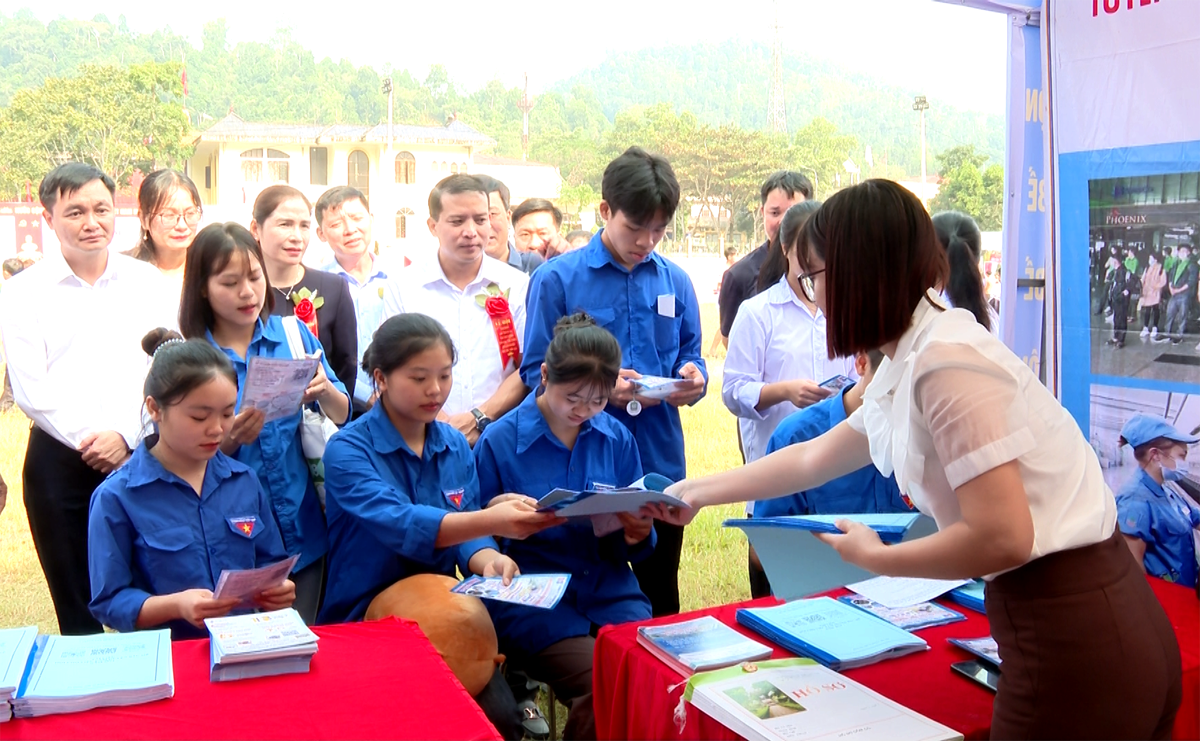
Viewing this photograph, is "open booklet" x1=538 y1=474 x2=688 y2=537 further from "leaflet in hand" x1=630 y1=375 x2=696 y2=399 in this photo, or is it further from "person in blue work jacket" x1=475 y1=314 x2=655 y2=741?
"leaflet in hand" x1=630 y1=375 x2=696 y2=399

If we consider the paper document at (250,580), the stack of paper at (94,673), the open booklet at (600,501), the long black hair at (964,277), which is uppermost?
the long black hair at (964,277)

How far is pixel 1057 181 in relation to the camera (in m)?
3.51

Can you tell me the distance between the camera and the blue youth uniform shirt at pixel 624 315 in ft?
11.6

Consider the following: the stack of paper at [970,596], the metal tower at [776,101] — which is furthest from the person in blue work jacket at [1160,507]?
the metal tower at [776,101]

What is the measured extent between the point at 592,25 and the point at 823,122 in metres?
61.5

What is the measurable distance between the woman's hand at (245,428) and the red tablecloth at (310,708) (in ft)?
2.91

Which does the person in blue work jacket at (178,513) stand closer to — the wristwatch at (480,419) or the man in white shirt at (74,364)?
the man in white shirt at (74,364)

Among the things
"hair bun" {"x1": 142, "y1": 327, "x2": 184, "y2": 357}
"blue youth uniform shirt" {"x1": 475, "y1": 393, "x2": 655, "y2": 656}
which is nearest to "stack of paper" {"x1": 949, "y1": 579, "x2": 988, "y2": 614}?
"blue youth uniform shirt" {"x1": 475, "y1": 393, "x2": 655, "y2": 656}

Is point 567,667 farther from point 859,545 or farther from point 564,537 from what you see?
point 859,545

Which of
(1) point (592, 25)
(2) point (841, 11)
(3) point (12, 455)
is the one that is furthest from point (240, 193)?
(2) point (841, 11)

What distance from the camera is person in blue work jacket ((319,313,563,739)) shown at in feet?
8.41

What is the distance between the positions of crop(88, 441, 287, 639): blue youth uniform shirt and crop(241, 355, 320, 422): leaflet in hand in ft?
0.70

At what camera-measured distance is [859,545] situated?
1.72m

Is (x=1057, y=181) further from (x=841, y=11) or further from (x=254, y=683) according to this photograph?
(x=841, y=11)
